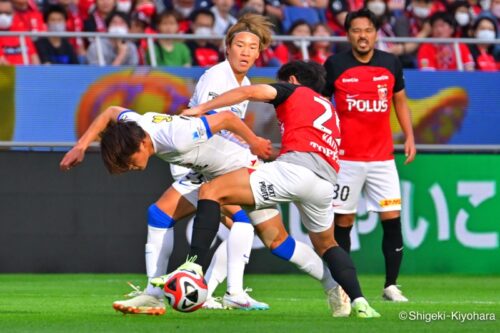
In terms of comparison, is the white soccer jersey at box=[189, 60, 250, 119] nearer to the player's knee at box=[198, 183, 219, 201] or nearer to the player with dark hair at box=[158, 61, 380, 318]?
the player with dark hair at box=[158, 61, 380, 318]

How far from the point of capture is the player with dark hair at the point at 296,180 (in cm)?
851

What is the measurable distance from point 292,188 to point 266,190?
17 cm

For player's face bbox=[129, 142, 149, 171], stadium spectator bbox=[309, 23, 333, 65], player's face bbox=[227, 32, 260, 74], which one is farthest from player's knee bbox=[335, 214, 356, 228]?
stadium spectator bbox=[309, 23, 333, 65]

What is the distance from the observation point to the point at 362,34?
11.7 meters

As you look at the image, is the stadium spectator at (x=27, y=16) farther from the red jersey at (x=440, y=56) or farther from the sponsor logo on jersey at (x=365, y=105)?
the sponsor logo on jersey at (x=365, y=105)

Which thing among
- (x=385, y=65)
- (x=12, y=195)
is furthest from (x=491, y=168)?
(x=12, y=195)

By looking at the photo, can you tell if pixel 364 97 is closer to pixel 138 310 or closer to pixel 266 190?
pixel 266 190

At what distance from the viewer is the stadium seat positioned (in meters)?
18.3

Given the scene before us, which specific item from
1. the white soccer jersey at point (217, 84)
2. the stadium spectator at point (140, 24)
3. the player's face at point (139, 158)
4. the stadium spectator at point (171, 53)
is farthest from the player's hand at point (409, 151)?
the stadium spectator at point (140, 24)

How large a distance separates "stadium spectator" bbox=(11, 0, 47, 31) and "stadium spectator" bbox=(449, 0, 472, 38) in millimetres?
5880

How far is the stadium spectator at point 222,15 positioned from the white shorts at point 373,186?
6044 millimetres

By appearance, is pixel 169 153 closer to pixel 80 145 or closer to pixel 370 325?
pixel 80 145

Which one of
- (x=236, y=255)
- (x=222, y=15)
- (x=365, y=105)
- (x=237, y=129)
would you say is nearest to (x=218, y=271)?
(x=236, y=255)

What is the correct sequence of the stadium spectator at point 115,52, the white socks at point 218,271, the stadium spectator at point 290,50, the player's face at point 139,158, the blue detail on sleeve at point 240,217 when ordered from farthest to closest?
1. the stadium spectator at point 290,50
2. the stadium spectator at point 115,52
3. the white socks at point 218,271
4. the blue detail on sleeve at point 240,217
5. the player's face at point 139,158
